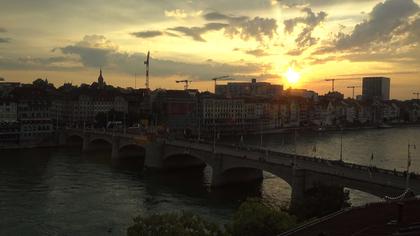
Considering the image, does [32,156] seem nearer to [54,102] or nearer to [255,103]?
[54,102]

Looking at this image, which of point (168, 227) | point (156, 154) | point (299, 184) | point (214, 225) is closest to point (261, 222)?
point (214, 225)

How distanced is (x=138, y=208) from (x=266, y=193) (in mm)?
13764

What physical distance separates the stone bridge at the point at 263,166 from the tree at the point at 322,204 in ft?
14.1

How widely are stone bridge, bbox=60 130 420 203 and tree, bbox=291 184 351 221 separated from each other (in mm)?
4292

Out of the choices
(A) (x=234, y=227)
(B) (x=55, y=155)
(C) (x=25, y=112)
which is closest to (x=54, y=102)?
(C) (x=25, y=112)

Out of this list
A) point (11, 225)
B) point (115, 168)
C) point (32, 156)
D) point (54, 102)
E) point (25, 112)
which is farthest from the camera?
point (54, 102)

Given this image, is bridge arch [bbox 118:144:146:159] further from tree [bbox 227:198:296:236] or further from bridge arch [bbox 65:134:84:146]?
tree [bbox 227:198:296:236]

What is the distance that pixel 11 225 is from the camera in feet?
135

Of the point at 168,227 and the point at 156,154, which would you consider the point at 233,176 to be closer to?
the point at 156,154

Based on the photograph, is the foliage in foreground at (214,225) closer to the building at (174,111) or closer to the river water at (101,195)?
the river water at (101,195)

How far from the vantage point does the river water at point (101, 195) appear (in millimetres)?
42438

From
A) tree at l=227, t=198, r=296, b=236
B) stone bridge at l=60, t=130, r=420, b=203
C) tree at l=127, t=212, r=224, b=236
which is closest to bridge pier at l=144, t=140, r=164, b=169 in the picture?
stone bridge at l=60, t=130, r=420, b=203

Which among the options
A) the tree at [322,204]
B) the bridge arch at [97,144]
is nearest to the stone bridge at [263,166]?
the tree at [322,204]

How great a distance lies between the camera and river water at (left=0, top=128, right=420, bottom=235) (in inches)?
1671
